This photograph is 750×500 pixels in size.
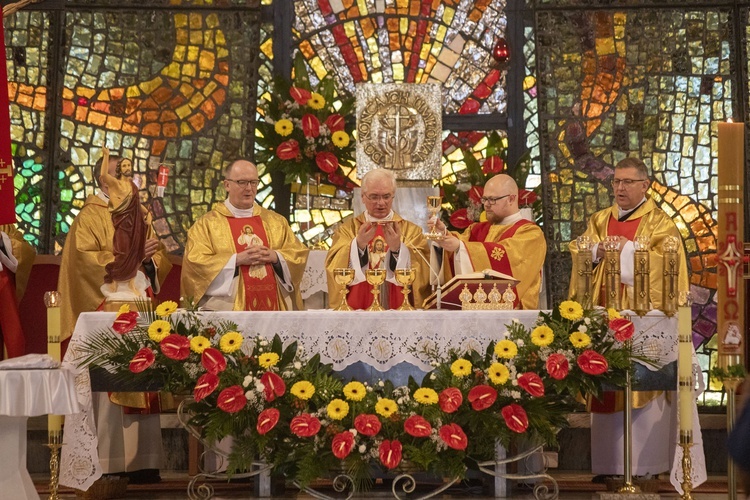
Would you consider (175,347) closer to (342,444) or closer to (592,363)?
(342,444)

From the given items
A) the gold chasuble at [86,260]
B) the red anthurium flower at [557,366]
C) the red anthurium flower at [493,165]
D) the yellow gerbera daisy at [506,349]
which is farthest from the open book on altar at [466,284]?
the red anthurium flower at [493,165]

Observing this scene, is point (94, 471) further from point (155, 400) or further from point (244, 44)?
point (244, 44)

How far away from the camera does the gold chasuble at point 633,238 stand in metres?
8.17

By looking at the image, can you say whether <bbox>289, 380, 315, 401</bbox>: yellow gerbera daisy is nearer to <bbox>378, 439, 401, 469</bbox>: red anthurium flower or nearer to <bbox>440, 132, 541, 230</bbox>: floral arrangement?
<bbox>378, 439, 401, 469</bbox>: red anthurium flower

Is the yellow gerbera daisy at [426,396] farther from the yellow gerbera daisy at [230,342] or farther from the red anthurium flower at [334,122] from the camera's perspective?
the red anthurium flower at [334,122]

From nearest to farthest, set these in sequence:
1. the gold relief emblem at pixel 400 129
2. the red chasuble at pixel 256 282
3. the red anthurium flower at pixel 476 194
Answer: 1. the red chasuble at pixel 256 282
2. the red anthurium flower at pixel 476 194
3. the gold relief emblem at pixel 400 129

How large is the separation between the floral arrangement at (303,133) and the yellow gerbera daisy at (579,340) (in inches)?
150

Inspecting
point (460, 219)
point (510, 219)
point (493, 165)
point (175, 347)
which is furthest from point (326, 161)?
point (175, 347)

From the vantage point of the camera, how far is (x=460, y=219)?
32.8ft

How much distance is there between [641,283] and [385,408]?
5.19ft

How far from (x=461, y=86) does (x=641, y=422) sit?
3.98 metres

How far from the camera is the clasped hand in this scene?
26.7 ft

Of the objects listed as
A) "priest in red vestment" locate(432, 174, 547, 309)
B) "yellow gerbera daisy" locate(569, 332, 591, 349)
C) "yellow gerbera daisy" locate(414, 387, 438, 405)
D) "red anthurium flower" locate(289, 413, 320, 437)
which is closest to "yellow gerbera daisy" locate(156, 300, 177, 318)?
"red anthurium flower" locate(289, 413, 320, 437)

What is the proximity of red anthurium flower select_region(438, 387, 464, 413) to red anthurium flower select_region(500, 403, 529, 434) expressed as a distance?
247 millimetres
